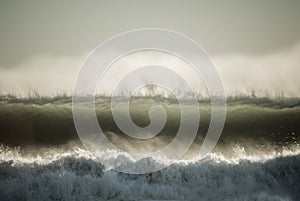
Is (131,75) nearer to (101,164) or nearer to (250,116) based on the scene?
(101,164)

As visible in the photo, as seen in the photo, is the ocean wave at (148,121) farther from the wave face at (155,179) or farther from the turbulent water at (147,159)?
the wave face at (155,179)

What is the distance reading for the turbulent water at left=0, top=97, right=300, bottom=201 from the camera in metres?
21.1

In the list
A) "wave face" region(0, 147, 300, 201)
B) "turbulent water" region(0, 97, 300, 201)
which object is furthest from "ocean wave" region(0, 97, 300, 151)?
"wave face" region(0, 147, 300, 201)

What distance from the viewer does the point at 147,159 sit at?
72.9 ft

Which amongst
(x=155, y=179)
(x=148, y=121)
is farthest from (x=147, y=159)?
(x=148, y=121)

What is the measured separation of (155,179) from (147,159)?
3.31 feet

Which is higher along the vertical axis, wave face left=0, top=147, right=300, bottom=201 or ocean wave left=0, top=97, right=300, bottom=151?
ocean wave left=0, top=97, right=300, bottom=151

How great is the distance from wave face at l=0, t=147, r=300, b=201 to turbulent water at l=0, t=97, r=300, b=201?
0.04 meters

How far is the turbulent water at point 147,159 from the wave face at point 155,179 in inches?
1.4

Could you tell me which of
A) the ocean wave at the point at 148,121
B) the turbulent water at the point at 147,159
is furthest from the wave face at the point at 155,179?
the ocean wave at the point at 148,121

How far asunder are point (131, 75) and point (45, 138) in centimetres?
475

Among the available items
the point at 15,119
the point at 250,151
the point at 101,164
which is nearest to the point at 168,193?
the point at 101,164

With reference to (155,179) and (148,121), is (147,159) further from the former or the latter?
(148,121)

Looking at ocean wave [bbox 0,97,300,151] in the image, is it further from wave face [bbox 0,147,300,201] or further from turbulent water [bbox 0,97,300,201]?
wave face [bbox 0,147,300,201]
